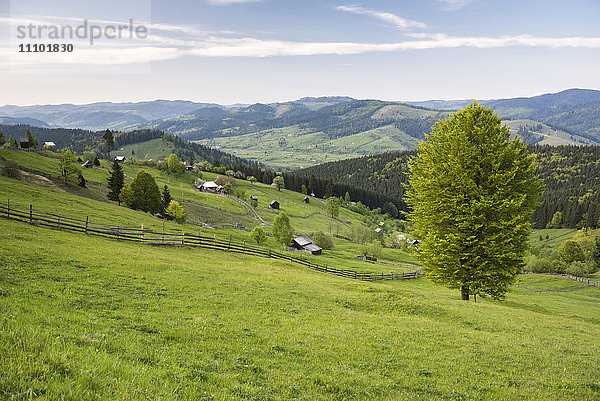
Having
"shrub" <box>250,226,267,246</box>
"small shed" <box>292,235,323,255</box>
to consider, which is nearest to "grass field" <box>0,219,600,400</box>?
"shrub" <box>250,226,267,246</box>

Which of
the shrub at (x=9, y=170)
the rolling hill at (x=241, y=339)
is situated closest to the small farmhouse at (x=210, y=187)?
the shrub at (x=9, y=170)

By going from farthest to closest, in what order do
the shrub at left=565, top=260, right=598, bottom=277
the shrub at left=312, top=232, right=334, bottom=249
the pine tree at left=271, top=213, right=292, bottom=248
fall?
the shrub at left=312, top=232, right=334, bottom=249
the pine tree at left=271, top=213, right=292, bottom=248
the shrub at left=565, top=260, right=598, bottom=277

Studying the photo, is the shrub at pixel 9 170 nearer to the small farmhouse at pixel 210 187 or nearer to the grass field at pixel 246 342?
the grass field at pixel 246 342

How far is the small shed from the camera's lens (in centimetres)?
8088

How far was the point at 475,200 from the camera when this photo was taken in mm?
24766

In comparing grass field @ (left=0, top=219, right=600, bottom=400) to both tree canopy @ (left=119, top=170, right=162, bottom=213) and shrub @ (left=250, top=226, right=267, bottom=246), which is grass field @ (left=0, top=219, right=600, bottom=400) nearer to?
tree canopy @ (left=119, top=170, right=162, bottom=213)

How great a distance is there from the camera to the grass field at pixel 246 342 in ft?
25.6

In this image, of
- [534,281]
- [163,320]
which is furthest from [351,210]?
[163,320]

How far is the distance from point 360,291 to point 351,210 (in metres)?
163

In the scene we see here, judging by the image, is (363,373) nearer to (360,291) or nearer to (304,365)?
(304,365)

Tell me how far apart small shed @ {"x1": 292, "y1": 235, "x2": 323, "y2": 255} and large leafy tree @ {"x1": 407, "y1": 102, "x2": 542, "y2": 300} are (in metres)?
53.9

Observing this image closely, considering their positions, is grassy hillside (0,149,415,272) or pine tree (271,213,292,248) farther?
pine tree (271,213,292,248)

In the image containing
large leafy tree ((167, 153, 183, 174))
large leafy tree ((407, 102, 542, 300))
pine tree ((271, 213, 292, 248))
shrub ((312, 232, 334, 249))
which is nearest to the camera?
large leafy tree ((407, 102, 542, 300))

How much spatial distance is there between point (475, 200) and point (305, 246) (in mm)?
61239
